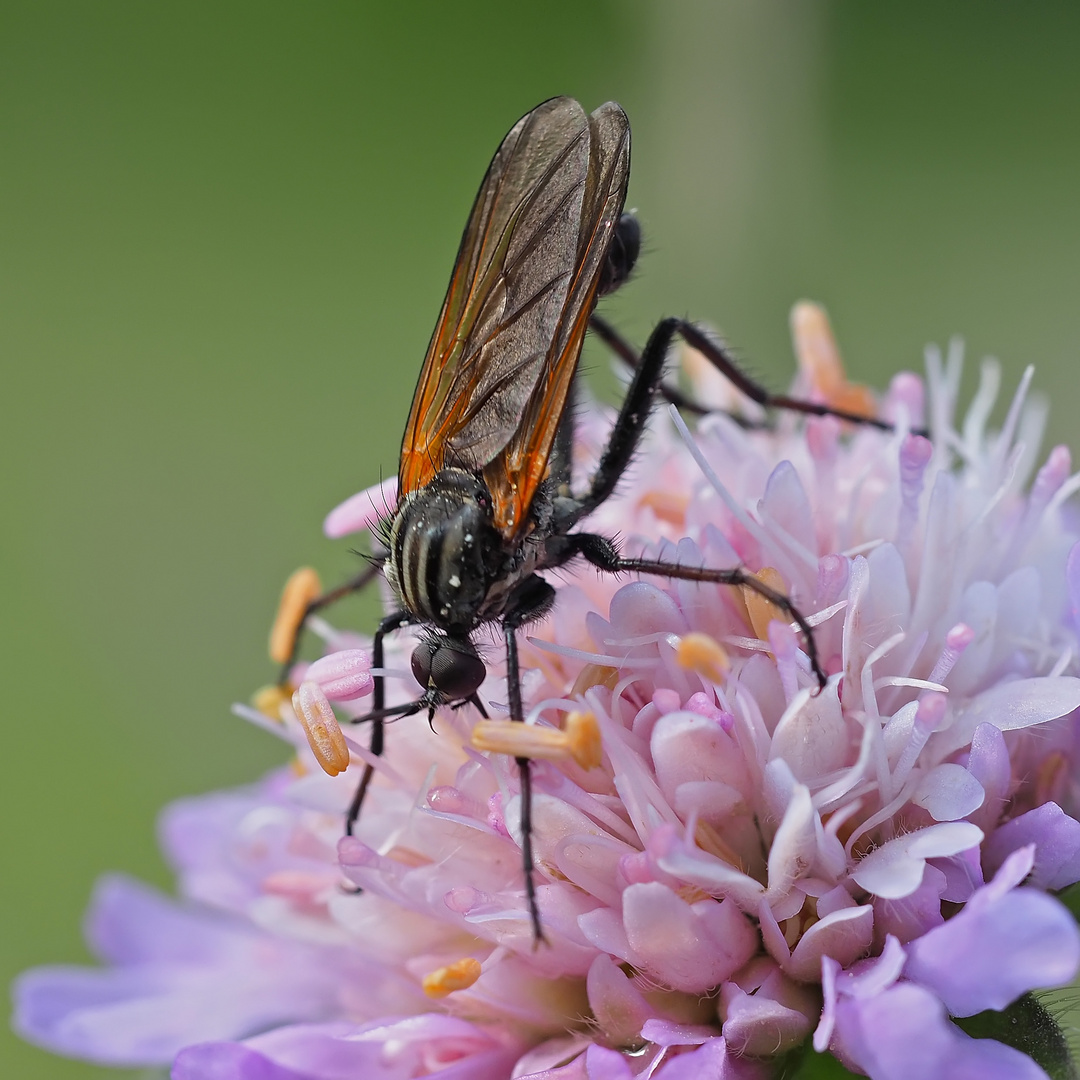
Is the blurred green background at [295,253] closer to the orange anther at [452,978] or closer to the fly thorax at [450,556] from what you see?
the fly thorax at [450,556]

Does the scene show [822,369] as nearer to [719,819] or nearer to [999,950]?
[719,819]

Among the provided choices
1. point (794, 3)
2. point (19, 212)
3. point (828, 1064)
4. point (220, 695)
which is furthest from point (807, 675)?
point (19, 212)

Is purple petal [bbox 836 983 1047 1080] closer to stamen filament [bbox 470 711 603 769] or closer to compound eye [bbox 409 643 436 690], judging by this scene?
stamen filament [bbox 470 711 603 769]

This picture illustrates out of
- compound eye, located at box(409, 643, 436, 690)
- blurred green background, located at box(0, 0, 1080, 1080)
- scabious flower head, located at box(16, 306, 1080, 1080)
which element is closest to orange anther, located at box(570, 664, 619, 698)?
scabious flower head, located at box(16, 306, 1080, 1080)

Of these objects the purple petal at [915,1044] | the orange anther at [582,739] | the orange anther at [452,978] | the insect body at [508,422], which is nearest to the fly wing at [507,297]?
the insect body at [508,422]

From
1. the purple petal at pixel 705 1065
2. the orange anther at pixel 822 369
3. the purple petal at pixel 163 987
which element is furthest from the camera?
the orange anther at pixel 822 369

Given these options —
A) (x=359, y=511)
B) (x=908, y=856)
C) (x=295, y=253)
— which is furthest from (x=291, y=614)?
(x=295, y=253)
